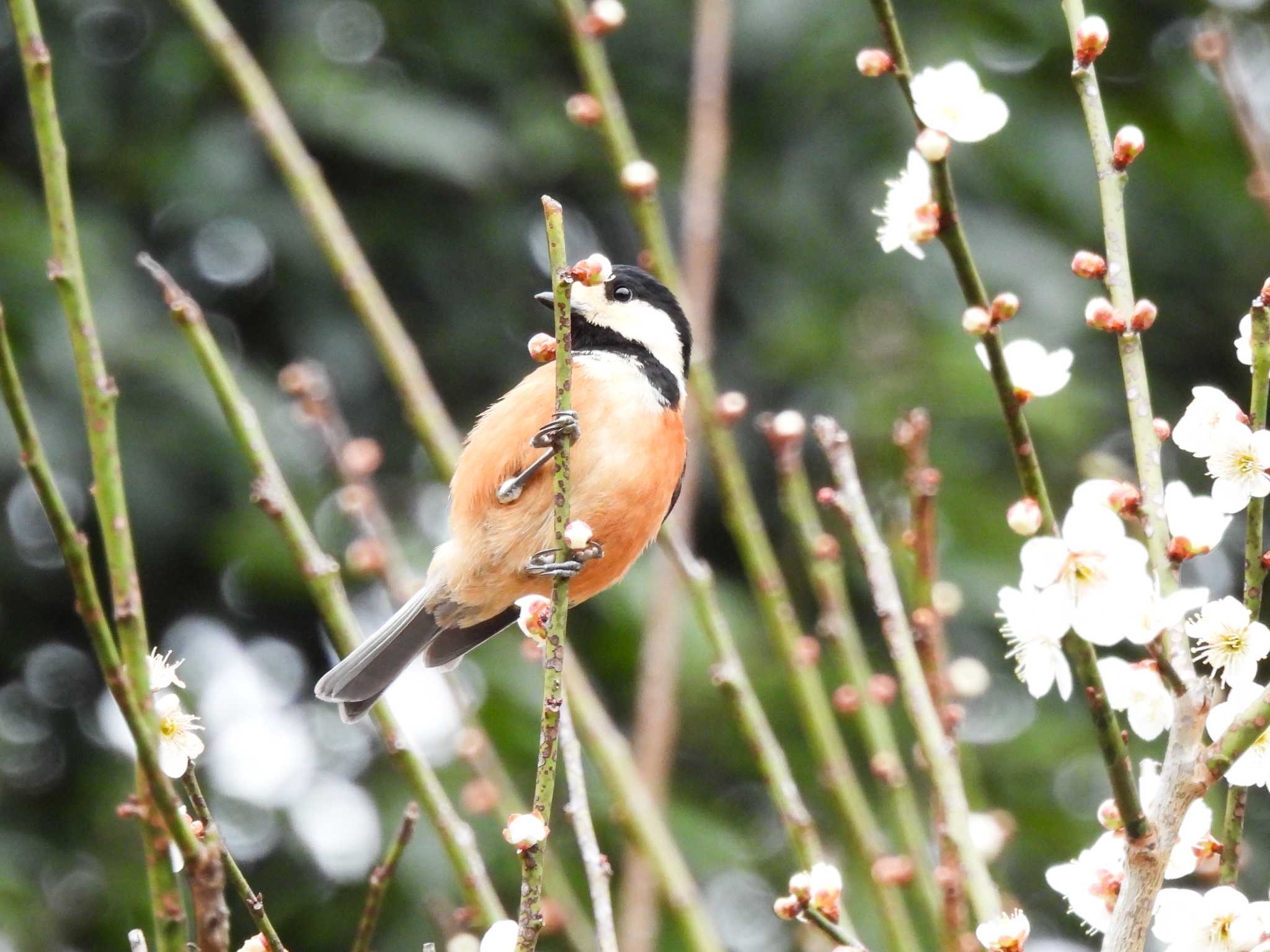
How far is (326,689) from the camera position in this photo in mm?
2775

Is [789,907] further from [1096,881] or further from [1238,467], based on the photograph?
[1238,467]

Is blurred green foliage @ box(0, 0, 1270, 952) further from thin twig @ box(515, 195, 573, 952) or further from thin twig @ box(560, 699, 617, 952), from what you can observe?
thin twig @ box(515, 195, 573, 952)

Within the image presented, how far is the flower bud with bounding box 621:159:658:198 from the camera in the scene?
2068 millimetres

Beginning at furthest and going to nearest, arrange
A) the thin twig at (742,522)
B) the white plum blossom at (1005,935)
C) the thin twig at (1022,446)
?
the thin twig at (742,522), the white plum blossom at (1005,935), the thin twig at (1022,446)

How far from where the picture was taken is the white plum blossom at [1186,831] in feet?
5.06

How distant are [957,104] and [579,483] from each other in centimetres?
127

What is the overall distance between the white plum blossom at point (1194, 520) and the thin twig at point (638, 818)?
0.71 m

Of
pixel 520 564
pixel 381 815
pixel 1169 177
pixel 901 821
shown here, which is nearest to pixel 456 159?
pixel 381 815

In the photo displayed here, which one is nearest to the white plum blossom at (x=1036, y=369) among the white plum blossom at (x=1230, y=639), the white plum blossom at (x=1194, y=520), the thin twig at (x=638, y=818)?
the white plum blossom at (x=1194, y=520)

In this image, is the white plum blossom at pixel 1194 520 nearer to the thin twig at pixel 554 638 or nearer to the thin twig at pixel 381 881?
the thin twig at pixel 554 638

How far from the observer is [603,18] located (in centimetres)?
223

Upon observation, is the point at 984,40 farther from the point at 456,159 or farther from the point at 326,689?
the point at 326,689

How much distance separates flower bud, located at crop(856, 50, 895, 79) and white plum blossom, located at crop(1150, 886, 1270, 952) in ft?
2.75

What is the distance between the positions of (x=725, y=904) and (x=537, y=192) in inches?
99.2
